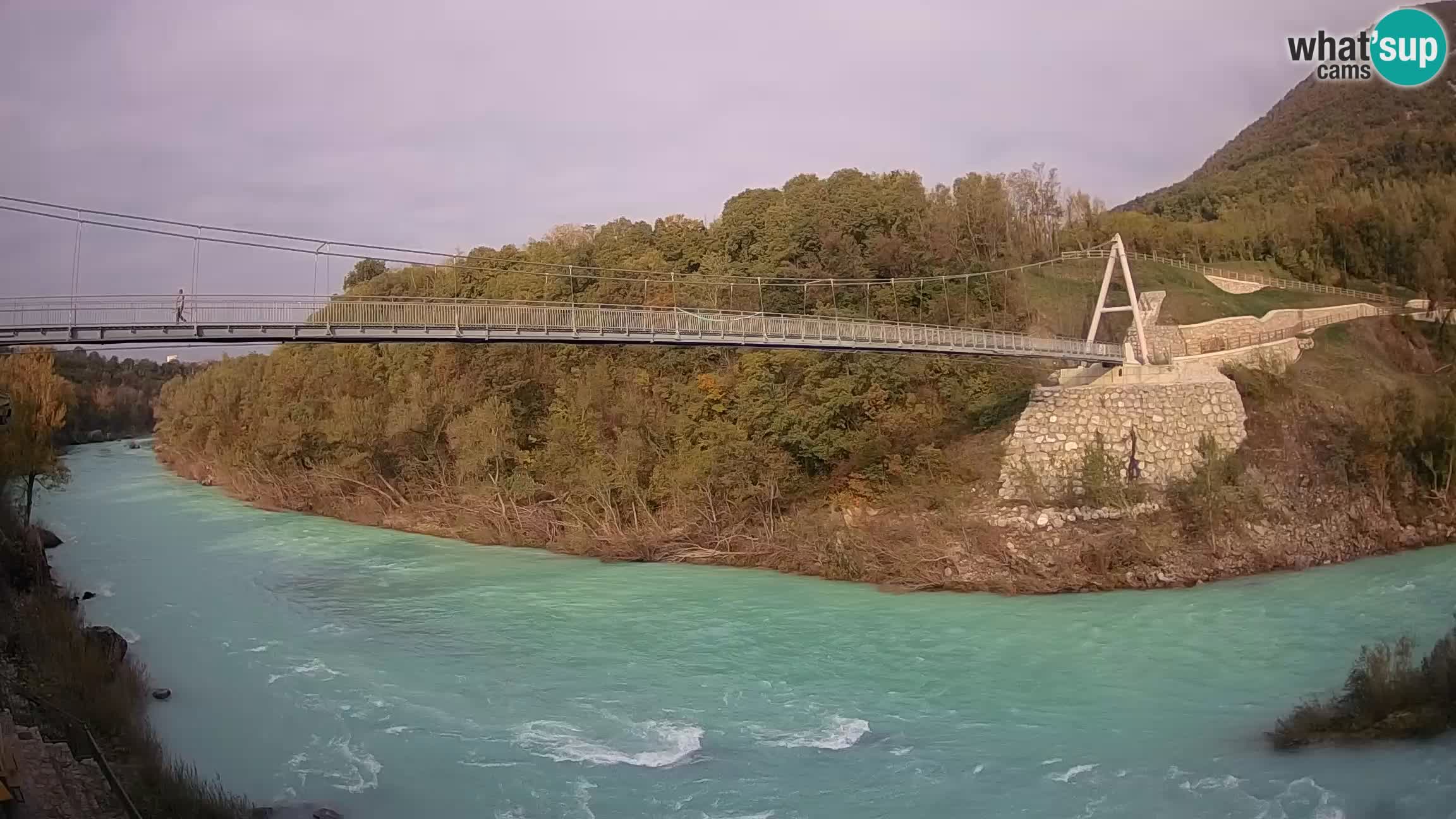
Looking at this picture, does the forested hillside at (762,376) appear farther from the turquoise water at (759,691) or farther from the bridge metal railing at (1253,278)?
the turquoise water at (759,691)

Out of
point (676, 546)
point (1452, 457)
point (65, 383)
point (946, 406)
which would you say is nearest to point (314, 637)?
point (676, 546)

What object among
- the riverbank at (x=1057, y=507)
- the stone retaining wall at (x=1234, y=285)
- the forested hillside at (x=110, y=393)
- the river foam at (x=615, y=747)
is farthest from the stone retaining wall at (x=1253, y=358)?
the forested hillside at (x=110, y=393)

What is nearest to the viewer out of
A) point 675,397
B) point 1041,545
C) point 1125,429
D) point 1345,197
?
point 1041,545

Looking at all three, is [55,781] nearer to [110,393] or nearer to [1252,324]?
[1252,324]

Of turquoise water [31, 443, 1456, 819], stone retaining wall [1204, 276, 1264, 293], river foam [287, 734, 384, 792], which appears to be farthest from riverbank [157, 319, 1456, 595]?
river foam [287, 734, 384, 792]

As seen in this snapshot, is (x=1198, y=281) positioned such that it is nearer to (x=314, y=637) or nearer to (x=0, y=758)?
(x=314, y=637)

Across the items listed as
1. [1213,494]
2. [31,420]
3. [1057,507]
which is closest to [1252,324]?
[1213,494]
